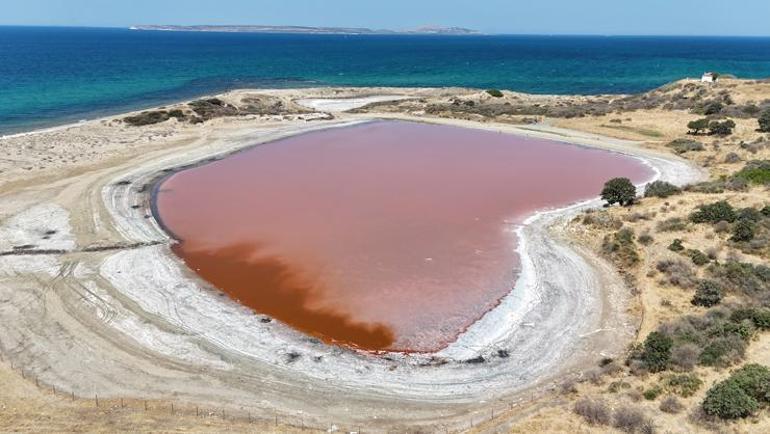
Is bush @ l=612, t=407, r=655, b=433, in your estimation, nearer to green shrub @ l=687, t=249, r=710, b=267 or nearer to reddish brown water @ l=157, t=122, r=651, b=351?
reddish brown water @ l=157, t=122, r=651, b=351

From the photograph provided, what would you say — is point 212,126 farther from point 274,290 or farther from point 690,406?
point 690,406

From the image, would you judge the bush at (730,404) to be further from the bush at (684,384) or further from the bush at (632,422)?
the bush at (632,422)

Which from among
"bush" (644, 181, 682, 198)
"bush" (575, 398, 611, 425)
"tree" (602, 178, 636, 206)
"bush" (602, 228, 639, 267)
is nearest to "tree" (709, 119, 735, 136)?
"bush" (644, 181, 682, 198)

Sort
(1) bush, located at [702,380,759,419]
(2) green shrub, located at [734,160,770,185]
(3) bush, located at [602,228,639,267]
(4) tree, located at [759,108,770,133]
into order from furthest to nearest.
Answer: (4) tree, located at [759,108,770,133]
(2) green shrub, located at [734,160,770,185]
(3) bush, located at [602,228,639,267]
(1) bush, located at [702,380,759,419]

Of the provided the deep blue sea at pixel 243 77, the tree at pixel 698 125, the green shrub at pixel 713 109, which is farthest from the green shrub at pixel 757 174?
the deep blue sea at pixel 243 77

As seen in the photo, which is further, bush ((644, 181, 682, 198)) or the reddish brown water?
bush ((644, 181, 682, 198))

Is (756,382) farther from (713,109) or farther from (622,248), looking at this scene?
(713,109)
